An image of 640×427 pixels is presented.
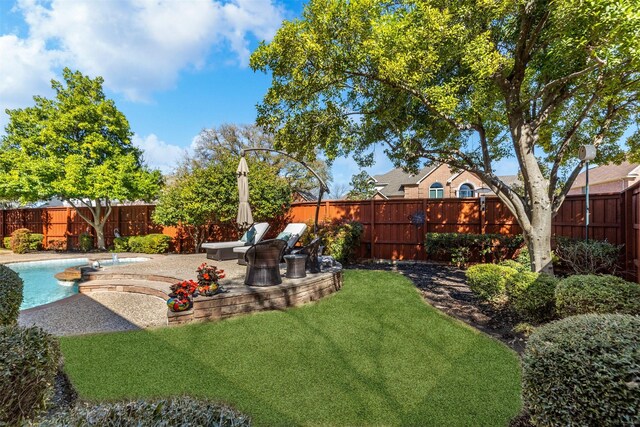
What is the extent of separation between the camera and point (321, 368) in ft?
10.7

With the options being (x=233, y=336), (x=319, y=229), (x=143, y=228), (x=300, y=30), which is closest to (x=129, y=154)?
(x=143, y=228)

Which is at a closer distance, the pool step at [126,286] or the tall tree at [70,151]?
the pool step at [126,286]

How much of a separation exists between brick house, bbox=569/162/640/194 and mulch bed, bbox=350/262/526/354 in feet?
45.0

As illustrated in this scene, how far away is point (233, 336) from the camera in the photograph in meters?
4.07

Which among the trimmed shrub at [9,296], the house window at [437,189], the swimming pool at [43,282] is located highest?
the house window at [437,189]

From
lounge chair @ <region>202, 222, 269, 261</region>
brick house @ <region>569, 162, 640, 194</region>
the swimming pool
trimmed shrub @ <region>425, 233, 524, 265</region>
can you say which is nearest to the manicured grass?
the swimming pool

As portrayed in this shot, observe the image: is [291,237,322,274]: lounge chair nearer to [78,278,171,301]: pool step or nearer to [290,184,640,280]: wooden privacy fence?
[78,278,171,301]: pool step

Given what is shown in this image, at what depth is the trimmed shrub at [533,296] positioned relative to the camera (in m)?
4.23

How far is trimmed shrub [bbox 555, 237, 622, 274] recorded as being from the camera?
5.86 meters

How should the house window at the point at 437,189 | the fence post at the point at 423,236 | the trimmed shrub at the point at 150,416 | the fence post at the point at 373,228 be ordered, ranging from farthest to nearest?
the house window at the point at 437,189 → the fence post at the point at 373,228 → the fence post at the point at 423,236 → the trimmed shrub at the point at 150,416

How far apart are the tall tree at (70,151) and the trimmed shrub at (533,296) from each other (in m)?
14.2

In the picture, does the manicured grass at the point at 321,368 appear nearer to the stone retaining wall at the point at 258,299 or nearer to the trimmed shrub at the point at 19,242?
the stone retaining wall at the point at 258,299

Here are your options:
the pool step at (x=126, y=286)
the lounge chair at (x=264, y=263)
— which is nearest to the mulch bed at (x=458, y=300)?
the lounge chair at (x=264, y=263)

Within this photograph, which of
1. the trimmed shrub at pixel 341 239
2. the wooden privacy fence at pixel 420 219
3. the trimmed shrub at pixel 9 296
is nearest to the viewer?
the trimmed shrub at pixel 9 296
